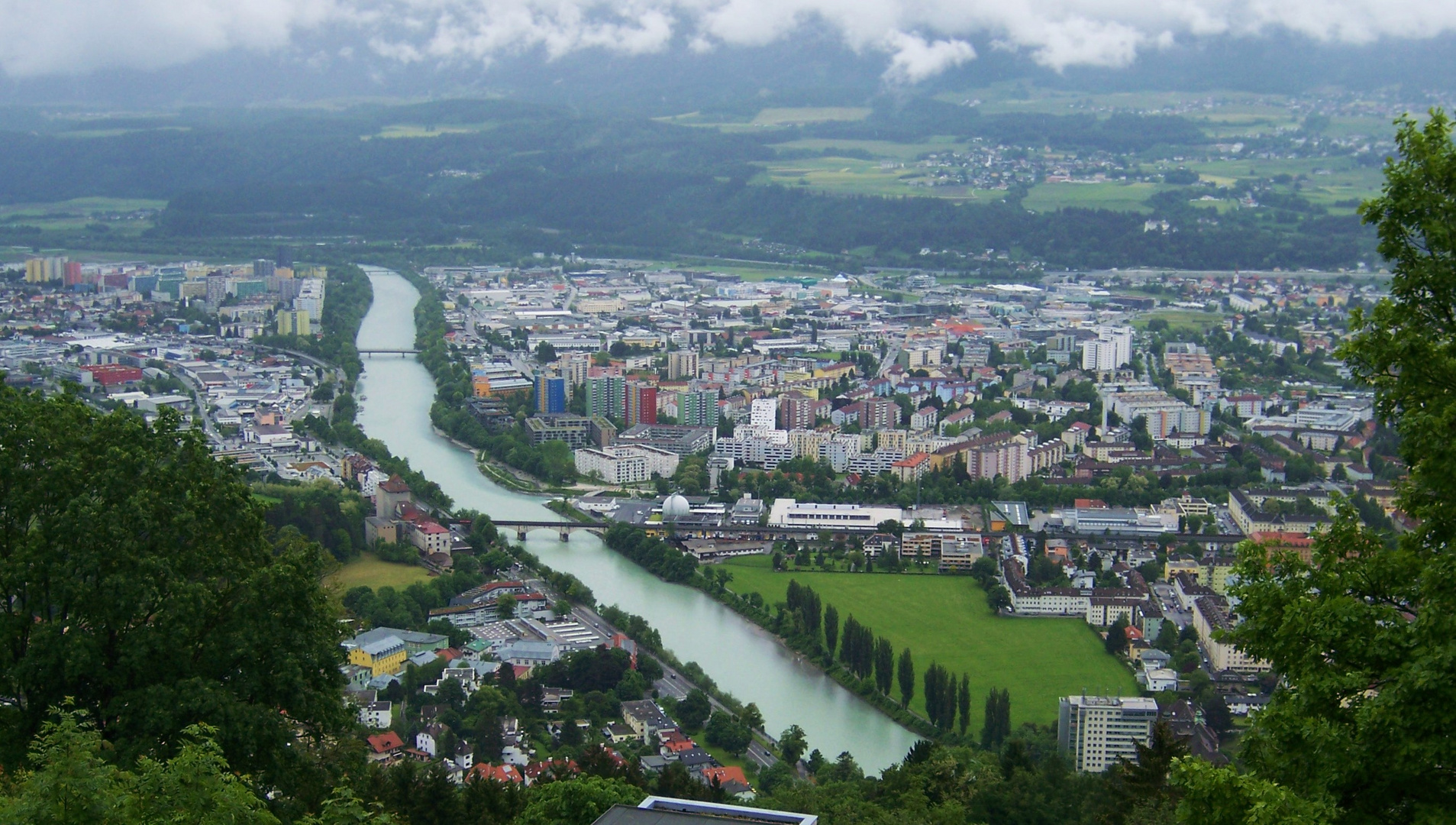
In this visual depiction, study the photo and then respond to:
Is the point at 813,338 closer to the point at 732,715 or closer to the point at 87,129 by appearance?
the point at 732,715

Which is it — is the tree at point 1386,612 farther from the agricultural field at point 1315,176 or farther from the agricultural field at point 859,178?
the agricultural field at point 859,178

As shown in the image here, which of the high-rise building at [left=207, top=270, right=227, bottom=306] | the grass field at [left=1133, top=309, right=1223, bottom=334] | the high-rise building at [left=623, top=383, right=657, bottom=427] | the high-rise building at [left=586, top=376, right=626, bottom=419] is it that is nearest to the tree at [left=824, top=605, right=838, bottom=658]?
the high-rise building at [left=623, top=383, right=657, bottom=427]

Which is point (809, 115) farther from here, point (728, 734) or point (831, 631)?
point (728, 734)

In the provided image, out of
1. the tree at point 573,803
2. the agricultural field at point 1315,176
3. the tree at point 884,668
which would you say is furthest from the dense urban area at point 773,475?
the agricultural field at point 1315,176

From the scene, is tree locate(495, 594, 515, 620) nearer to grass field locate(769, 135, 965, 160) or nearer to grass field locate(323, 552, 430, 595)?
grass field locate(323, 552, 430, 595)

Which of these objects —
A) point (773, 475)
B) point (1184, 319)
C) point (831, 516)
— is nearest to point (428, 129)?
point (1184, 319)

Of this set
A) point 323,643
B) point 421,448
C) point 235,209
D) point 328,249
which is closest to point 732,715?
point 323,643
